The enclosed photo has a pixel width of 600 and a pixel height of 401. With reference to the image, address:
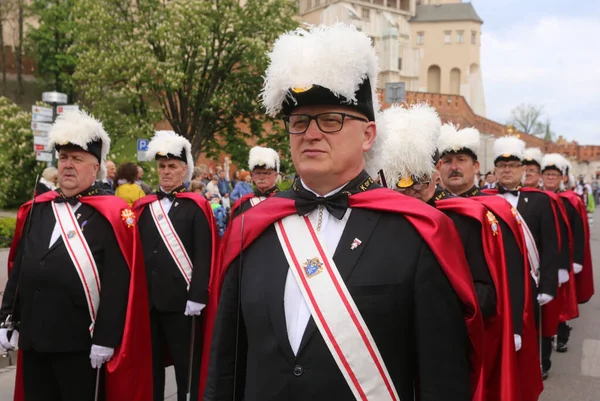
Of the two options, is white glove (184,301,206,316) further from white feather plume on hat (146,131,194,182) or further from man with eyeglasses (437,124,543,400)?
man with eyeglasses (437,124,543,400)

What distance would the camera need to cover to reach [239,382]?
240cm

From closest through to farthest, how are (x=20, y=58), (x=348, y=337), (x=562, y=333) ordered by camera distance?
(x=348, y=337)
(x=562, y=333)
(x=20, y=58)

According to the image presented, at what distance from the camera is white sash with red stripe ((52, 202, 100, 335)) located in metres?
4.02

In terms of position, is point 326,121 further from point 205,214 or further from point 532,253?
point 532,253

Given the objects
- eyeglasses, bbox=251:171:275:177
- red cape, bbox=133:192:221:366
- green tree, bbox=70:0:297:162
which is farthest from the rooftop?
red cape, bbox=133:192:221:366

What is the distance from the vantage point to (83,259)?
4.04 metres

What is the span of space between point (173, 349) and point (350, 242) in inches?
134

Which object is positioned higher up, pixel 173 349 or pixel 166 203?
pixel 166 203

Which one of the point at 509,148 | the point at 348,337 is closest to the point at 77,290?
the point at 348,337

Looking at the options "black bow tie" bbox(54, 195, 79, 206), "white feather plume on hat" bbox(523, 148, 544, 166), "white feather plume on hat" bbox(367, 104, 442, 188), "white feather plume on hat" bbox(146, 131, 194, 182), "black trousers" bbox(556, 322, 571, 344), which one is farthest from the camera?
"black trousers" bbox(556, 322, 571, 344)

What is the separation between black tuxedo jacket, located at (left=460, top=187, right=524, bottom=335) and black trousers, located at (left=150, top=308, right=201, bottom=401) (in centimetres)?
249

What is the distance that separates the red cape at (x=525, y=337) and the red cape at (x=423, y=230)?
7.85ft

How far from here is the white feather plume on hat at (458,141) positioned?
4.71 m

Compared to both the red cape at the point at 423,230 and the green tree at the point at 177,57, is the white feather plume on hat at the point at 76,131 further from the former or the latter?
the green tree at the point at 177,57
